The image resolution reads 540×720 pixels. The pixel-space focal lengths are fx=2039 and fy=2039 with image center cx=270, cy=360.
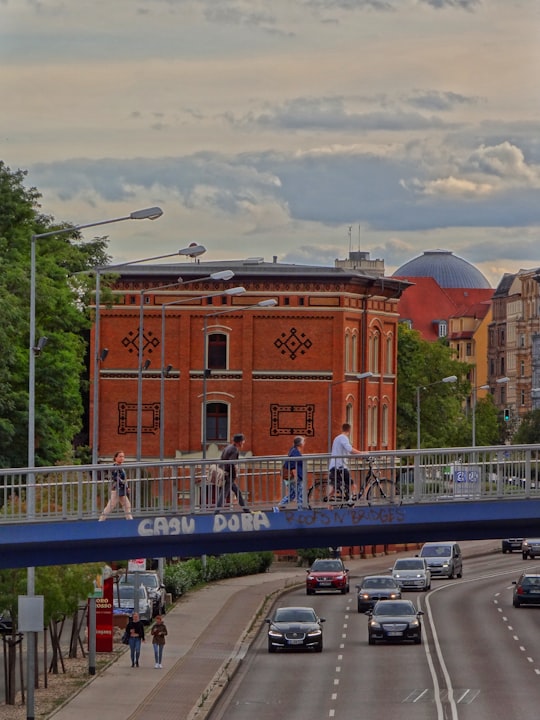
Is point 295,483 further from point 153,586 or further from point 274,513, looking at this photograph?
point 153,586

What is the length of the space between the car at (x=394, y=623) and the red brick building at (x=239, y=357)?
30.4 metres

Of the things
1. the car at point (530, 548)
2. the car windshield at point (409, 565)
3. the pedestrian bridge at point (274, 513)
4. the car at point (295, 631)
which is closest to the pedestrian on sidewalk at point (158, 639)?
the car at point (295, 631)

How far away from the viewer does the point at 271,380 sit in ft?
301

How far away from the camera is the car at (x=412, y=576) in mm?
80250

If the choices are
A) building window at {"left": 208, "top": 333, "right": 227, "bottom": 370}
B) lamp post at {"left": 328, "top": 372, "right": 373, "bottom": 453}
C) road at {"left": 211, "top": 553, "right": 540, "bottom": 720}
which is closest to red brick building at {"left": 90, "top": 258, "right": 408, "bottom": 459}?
building window at {"left": 208, "top": 333, "right": 227, "bottom": 370}

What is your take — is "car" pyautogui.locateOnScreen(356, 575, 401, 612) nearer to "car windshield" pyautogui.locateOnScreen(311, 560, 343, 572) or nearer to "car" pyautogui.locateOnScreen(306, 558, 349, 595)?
"car" pyautogui.locateOnScreen(306, 558, 349, 595)

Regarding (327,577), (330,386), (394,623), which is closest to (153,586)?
(394,623)

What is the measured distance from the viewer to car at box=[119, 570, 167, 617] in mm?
65500

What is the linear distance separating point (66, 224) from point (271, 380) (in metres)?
20.1

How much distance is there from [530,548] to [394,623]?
44.0 metres

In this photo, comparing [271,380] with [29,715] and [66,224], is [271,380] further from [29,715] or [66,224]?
[29,715]

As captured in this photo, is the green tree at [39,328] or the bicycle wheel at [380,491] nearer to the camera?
the bicycle wheel at [380,491]

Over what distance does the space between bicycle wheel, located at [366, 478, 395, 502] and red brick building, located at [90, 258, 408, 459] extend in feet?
179

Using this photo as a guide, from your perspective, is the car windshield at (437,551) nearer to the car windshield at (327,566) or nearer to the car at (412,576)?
the car at (412,576)
